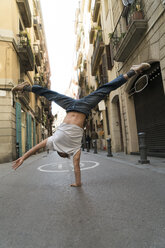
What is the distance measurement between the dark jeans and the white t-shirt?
307 mm

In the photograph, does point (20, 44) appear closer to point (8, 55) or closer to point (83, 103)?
point (8, 55)

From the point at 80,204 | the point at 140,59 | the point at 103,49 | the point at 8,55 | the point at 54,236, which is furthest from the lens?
the point at 103,49

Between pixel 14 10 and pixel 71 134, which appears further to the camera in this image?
pixel 14 10

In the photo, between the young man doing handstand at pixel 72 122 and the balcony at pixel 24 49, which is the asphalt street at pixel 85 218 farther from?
the balcony at pixel 24 49

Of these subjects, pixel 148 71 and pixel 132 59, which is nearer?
pixel 148 71


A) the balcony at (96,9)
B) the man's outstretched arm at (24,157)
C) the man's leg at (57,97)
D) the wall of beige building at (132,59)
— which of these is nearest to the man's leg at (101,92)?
the man's leg at (57,97)

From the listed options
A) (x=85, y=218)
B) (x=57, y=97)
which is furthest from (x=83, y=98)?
(x=85, y=218)

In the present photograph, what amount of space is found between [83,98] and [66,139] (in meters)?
0.76

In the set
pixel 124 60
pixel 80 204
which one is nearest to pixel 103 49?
pixel 124 60

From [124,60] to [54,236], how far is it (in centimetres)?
965

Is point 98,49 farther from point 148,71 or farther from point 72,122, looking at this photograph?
point 72,122

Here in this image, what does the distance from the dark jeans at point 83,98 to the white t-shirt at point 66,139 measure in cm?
31

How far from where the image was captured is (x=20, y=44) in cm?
1271

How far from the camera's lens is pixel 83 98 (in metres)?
Result: 3.06
